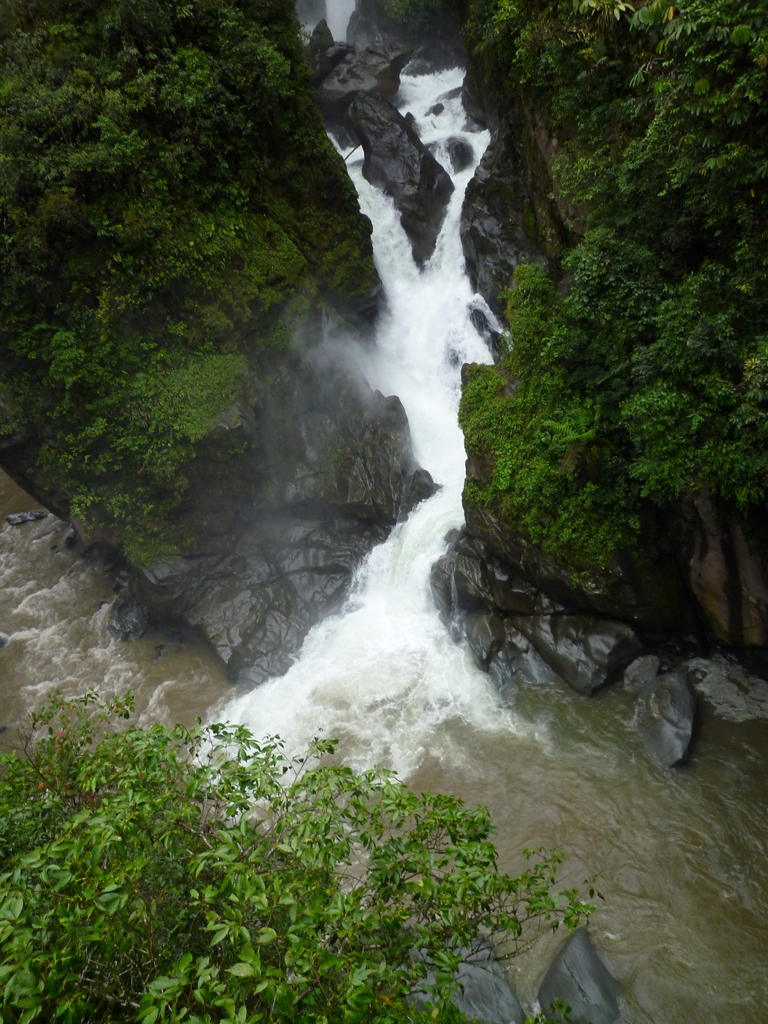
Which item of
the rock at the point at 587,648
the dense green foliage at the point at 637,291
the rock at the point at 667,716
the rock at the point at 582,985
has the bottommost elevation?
the rock at the point at 582,985

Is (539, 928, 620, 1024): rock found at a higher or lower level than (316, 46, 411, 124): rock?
lower

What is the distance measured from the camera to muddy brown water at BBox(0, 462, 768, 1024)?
729 centimetres

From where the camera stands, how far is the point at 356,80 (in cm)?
2316

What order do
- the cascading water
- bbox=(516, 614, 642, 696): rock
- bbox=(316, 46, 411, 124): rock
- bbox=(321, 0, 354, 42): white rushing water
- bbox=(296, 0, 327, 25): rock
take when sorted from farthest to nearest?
bbox=(321, 0, 354, 42): white rushing water
bbox=(296, 0, 327, 25): rock
bbox=(316, 46, 411, 124): rock
bbox=(516, 614, 642, 696): rock
the cascading water

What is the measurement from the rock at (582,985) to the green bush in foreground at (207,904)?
4.78m

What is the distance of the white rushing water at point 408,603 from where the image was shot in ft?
37.8

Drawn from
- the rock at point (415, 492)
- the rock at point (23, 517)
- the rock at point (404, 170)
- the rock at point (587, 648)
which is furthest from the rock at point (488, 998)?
the rock at point (23, 517)

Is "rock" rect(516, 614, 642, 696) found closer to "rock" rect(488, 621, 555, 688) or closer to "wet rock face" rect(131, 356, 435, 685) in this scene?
"rock" rect(488, 621, 555, 688)

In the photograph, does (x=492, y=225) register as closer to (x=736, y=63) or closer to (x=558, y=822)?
(x=736, y=63)

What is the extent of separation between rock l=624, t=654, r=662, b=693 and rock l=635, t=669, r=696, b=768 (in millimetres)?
120

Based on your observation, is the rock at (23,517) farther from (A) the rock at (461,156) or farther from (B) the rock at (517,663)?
(A) the rock at (461,156)

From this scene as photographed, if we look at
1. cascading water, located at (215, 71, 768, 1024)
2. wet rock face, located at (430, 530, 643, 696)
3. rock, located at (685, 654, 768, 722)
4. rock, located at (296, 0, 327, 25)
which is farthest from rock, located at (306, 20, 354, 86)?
rock, located at (685, 654, 768, 722)

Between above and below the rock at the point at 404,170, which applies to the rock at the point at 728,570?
below

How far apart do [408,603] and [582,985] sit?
27.1ft
